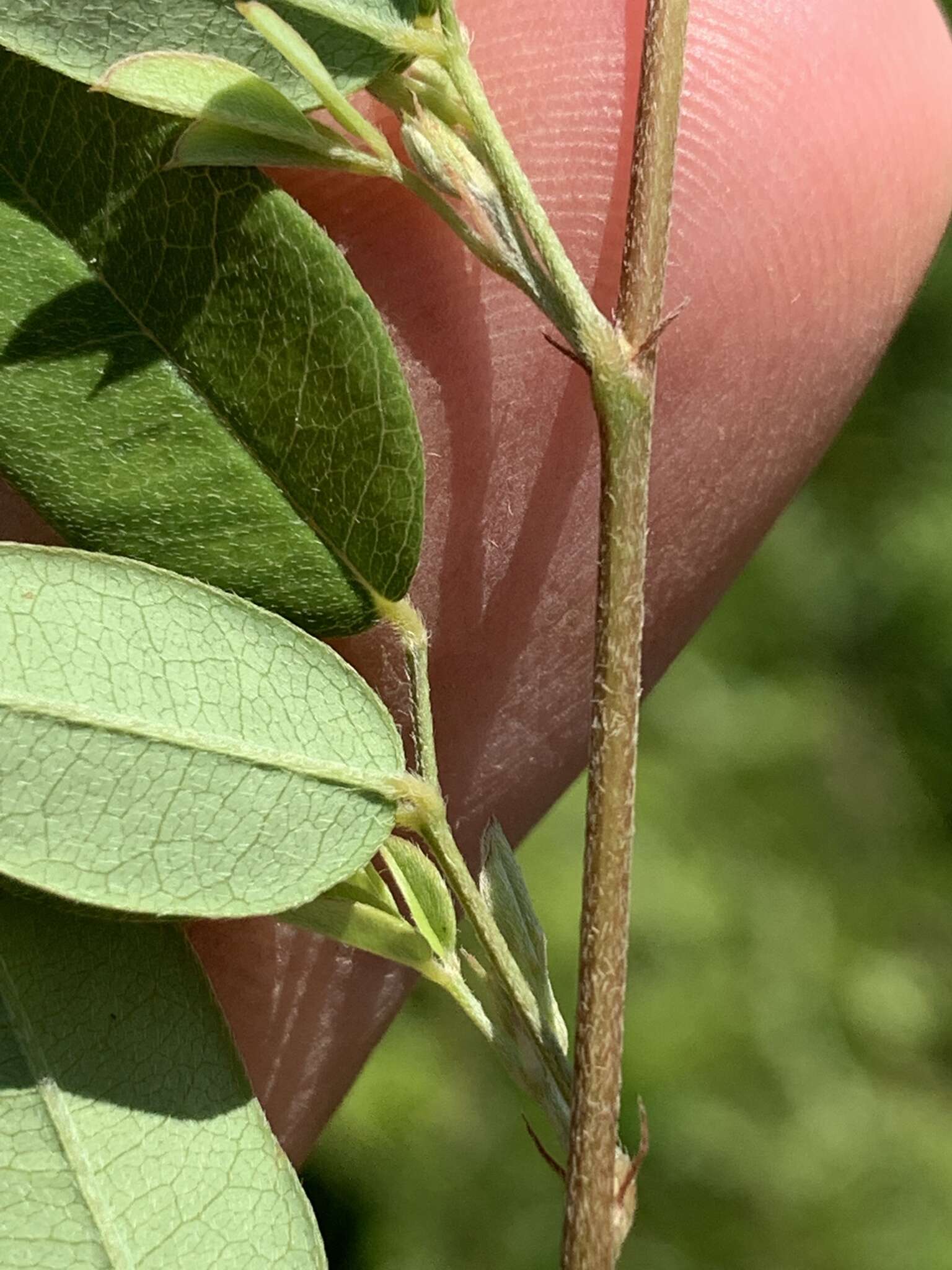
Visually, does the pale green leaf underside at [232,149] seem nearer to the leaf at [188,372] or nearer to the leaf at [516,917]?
the leaf at [188,372]

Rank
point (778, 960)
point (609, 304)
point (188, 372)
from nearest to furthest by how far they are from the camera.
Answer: point (188, 372) < point (609, 304) < point (778, 960)

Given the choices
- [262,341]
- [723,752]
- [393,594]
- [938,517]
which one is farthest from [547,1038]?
[938,517]

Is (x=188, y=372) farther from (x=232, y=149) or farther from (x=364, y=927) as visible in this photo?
(x=364, y=927)

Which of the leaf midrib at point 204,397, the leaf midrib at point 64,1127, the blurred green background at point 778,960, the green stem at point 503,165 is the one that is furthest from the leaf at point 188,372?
the blurred green background at point 778,960

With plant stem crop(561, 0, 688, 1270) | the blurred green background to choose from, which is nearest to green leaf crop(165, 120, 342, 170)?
plant stem crop(561, 0, 688, 1270)

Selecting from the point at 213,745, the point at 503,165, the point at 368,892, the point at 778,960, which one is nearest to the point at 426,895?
the point at 368,892

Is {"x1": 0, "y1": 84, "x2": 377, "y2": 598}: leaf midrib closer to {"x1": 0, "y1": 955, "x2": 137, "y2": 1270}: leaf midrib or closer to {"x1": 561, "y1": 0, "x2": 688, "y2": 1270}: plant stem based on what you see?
{"x1": 561, "y1": 0, "x2": 688, "y2": 1270}: plant stem

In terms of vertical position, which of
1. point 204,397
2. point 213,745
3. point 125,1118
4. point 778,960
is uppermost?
point 204,397
